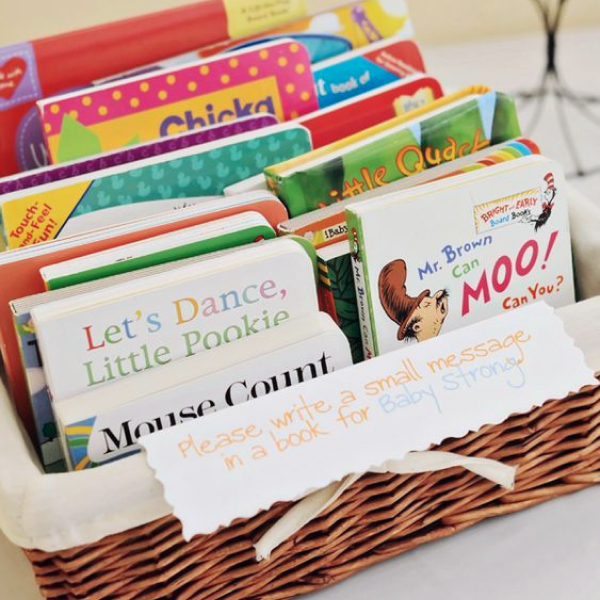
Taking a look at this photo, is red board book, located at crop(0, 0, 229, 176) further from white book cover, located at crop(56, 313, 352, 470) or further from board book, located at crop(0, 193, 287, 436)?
white book cover, located at crop(56, 313, 352, 470)

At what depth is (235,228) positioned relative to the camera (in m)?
0.71

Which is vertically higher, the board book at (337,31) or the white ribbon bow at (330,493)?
the board book at (337,31)

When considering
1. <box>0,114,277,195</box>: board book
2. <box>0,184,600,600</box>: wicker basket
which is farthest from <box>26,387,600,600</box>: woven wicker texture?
<box>0,114,277,195</box>: board book

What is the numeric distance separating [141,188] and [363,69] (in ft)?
0.93

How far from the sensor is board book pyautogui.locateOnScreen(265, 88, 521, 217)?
0.77 m

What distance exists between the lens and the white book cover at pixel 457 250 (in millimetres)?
694

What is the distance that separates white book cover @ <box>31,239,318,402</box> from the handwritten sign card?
0.26ft

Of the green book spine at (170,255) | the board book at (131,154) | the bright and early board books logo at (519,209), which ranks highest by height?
the board book at (131,154)

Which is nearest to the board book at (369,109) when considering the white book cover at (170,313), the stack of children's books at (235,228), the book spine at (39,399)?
the stack of children's books at (235,228)

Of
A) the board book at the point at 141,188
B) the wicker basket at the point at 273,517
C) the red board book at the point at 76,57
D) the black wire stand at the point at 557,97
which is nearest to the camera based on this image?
the wicker basket at the point at 273,517

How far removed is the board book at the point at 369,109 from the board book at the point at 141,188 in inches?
1.4

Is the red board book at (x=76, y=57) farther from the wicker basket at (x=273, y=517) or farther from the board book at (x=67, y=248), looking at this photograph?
the wicker basket at (x=273, y=517)

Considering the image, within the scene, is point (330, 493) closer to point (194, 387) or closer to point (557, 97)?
point (194, 387)

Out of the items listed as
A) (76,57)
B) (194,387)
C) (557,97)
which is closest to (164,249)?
(194,387)
